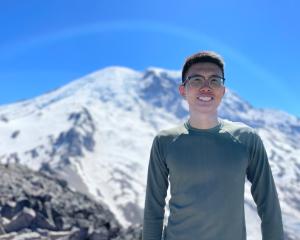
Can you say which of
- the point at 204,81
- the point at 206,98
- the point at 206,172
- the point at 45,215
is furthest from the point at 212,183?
the point at 45,215

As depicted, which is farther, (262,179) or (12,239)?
(12,239)

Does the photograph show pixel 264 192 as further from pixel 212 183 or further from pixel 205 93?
pixel 205 93

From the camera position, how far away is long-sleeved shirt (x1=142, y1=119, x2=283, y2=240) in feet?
12.9

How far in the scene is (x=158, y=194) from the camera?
4316 mm

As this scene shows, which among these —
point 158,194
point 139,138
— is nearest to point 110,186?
point 139,138

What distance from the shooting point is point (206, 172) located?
398cm

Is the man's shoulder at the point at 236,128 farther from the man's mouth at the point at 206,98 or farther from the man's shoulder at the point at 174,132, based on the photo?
the man's shoulder at the point at 174,132

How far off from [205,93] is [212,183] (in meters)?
0.80

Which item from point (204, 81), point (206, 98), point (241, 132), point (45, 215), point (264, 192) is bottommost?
point (264, 192)

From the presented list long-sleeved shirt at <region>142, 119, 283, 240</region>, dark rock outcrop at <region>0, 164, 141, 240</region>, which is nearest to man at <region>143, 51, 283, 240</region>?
long-sleeved shirt at <region>142, 119, 283, 240</region>

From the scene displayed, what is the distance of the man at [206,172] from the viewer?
3.94 m

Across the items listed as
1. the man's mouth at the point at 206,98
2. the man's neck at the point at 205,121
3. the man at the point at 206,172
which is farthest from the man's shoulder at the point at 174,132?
the man's mouth at the point at 206,98

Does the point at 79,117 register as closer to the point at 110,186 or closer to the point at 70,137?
the point at 70,137

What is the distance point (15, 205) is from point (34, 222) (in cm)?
245
